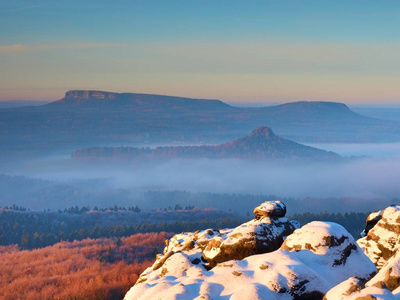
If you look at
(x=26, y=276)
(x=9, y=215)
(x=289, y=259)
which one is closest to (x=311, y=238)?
(x=289, y=259)

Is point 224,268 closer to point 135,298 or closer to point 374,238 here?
point 135,298

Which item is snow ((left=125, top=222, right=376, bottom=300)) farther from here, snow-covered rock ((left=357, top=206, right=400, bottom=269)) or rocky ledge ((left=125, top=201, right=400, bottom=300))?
snow-covered rock ((left=357, top=206, right=400, bottom=269))

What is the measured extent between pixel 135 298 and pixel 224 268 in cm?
436

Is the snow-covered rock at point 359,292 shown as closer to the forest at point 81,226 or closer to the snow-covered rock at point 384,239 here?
the snow-covered rock at point 384,239

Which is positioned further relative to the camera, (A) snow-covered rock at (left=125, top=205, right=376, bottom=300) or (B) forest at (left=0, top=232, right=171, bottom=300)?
(B) forest at (left=0, top=232, right=171, bottom=300)

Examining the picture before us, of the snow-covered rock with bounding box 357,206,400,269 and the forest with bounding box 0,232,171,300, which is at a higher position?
the snow-covered rock with bounding box 357,206,400,269

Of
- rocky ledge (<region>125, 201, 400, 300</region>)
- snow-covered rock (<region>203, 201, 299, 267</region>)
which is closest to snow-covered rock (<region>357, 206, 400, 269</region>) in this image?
rocky ledge (<region>125, 201, 400, 300</region>)

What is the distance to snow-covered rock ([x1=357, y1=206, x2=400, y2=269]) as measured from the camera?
30.8 meters

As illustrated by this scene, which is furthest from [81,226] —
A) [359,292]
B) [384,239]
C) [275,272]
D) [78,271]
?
[359,292]

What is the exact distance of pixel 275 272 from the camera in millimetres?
21109

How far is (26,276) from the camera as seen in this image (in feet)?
236

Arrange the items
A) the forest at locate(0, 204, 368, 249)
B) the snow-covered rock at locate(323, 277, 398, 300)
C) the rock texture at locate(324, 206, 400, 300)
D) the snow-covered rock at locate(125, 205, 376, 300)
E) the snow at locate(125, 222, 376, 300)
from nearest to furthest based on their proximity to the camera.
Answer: the snow-covered rock at locate(323, 277, 398, 300)
the rock texture at locate(324, 206, 400, 300)
the snow at locate(125, 222, 376, 300)
the snow-covered rock at locate(125, 205, 376, 300)
the forest at locate(0, 204, 368, 249)

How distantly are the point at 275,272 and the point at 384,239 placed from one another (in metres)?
13.6

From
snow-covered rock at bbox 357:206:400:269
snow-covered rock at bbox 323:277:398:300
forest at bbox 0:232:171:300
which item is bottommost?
forest at bbox 0:232:171:300
